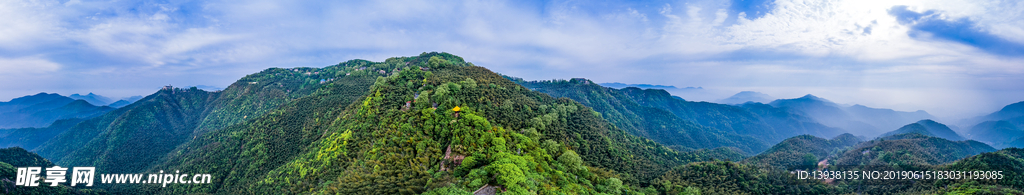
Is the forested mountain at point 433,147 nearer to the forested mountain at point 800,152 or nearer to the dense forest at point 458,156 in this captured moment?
the dense forest at point 458,156

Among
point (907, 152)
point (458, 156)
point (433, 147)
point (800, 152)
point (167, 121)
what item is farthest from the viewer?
point (167, 121)

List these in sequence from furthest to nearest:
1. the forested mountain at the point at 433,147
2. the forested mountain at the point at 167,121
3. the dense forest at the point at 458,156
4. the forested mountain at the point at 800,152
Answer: the forested mountain at the point at 167,121 → the forested mountain at the point at 800,152 → the dense forest at the point at 458,156 → the forested mountain at the point at 433,147

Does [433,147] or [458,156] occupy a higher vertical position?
[433,147]

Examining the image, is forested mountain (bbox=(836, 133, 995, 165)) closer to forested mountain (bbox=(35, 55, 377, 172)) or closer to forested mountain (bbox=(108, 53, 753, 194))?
forested mountain (bbox=(108, 53, 753, 194))

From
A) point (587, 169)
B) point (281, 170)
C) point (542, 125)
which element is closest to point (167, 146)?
point (281, 170)

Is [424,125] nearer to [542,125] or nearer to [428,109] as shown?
[428,109]

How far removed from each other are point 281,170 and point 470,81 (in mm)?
38955

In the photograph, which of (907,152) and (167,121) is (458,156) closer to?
(907,152)

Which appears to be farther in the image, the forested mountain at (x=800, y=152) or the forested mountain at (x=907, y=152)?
the forested mountain at (x=800, y=152)

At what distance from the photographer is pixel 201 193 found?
67.0 meters

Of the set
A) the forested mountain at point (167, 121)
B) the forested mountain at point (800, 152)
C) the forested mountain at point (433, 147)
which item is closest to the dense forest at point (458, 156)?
the forested mountain at point (433, 147)

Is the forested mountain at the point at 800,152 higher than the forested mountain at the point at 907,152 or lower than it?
lower

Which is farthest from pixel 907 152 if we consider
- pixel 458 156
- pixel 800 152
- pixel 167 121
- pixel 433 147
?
pixel 167 121

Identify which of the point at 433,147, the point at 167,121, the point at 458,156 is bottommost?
the point at 167,121
